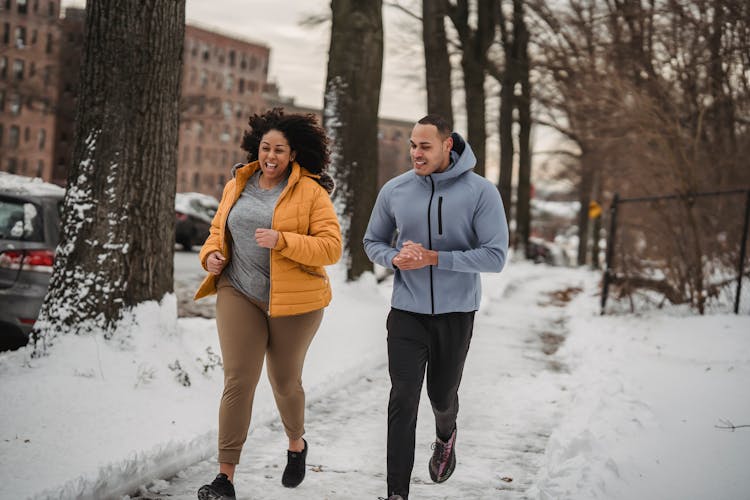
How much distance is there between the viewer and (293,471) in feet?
15.6

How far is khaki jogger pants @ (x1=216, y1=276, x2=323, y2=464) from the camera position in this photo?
440 centimetres

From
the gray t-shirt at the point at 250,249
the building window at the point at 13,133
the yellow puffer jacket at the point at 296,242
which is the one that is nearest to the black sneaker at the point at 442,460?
the yellow puffer jacket at the point at 296,242

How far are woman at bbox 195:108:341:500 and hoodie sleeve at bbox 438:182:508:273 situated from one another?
0.70 meters

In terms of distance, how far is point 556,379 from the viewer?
27.3 ft

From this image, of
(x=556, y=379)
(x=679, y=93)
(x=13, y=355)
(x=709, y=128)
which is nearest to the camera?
(x=13, y=355)

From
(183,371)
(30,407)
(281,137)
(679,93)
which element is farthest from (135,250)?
(679,93)

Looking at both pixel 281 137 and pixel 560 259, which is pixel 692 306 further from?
pixel 560 259

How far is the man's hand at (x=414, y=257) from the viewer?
416cm

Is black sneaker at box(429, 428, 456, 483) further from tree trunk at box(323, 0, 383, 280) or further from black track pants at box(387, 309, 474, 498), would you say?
tree trunk at box(323, 0, 383, 280)

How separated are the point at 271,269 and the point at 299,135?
84 cm

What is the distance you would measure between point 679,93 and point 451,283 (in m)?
10.3

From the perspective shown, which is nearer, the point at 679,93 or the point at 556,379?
the point at 556,379

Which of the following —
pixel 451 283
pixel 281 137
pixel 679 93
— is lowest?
pixel 451 283

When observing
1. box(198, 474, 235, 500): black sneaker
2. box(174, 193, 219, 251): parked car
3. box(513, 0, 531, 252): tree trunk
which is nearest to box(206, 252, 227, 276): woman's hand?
box(198, 474, 235, 500): black sneaker
